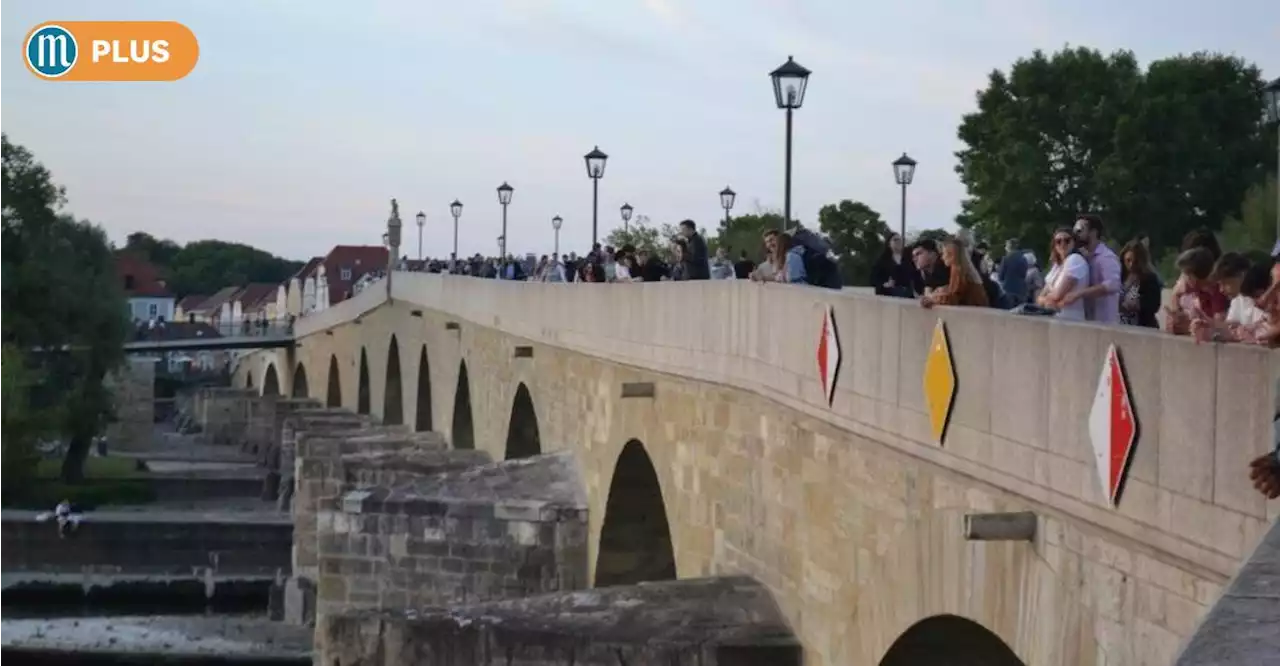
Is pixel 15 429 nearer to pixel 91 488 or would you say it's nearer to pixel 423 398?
pixel 91 488

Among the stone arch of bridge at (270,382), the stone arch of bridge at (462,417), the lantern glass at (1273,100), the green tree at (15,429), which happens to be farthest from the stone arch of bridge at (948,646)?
the stone arch of bridge at (270,382)

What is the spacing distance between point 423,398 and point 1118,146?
1373 centimetres

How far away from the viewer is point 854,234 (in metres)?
35.9

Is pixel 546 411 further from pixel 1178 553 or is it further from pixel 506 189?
pixel 1178 553

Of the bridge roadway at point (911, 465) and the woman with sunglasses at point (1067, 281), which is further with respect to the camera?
the woman with sunglasses at point (1067, 281)

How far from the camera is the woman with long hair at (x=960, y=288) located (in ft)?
24.5

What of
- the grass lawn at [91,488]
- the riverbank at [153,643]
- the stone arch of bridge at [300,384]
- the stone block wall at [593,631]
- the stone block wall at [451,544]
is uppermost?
the stone block wall at [593,631]

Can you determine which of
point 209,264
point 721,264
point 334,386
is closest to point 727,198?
point 721,264

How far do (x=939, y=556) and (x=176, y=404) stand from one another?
8205 cm

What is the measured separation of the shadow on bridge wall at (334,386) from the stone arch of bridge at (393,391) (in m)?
12.5

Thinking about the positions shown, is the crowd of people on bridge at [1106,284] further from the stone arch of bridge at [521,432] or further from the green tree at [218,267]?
the green tree at [218,267]

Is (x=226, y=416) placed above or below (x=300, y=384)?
below

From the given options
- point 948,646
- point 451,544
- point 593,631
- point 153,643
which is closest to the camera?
point 948,646

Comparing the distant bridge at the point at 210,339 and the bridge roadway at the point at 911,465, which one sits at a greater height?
the bridge roadway at the point at 911,465
